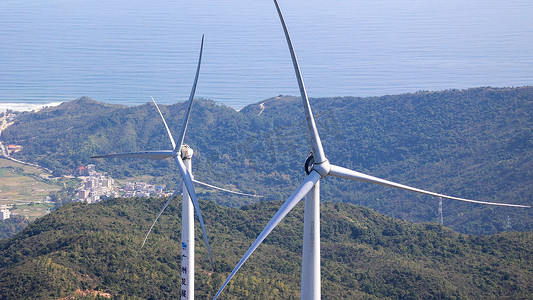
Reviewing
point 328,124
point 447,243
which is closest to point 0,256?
point 447,243

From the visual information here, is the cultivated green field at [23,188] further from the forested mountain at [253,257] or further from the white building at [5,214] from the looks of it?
the forested mountain at [253,257]

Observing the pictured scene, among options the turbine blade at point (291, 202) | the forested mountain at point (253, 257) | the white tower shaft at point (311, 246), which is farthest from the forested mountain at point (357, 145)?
the turbine blade at point (291, 202)

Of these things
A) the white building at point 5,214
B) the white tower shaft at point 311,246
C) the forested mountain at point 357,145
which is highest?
the forested mountain at point 357,145

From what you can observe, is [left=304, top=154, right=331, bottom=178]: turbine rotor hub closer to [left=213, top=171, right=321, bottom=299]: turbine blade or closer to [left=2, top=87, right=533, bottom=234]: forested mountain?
[left=213, top=171, right=321, bottom=299]: turbine blade

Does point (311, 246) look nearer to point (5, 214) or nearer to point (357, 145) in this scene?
point (5, 214)

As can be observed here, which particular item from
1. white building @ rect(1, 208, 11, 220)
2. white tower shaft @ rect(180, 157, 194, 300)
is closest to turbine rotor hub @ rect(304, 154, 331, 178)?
white tower shaft @ rect(180, 157, 194, 300)
